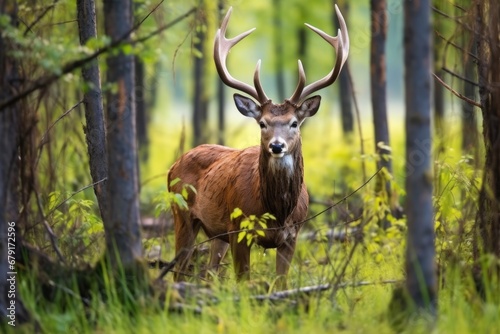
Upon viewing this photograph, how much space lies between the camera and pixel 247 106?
9.59m

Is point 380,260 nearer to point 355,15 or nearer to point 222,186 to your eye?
point 222,186

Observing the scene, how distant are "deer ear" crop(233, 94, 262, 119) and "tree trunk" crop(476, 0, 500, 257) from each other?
2.81 meters

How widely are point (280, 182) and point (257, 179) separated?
1.20 feet

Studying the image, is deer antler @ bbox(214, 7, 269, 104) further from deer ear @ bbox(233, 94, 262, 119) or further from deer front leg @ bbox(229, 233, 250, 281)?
deer front leg @ bbox(229, 233, 250, 281)

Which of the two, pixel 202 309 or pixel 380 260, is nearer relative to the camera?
pixel 202 309

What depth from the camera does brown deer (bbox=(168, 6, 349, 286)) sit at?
29.2ft

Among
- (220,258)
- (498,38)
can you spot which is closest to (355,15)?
(220,258)

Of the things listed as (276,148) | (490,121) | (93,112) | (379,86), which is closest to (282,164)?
(276,148)

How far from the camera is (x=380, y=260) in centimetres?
942

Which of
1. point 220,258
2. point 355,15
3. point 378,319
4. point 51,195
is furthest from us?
point 355,15

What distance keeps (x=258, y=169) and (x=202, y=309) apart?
3.31 meters

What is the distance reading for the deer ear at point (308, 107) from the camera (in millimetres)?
9372

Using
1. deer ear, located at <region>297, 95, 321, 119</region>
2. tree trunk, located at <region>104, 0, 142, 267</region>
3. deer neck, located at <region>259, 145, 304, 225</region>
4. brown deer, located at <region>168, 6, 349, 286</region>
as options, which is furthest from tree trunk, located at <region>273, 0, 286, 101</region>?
tree trunk, located at <region>104, 0, 142, 267</region>

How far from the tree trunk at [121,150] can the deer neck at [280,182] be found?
2.81m
